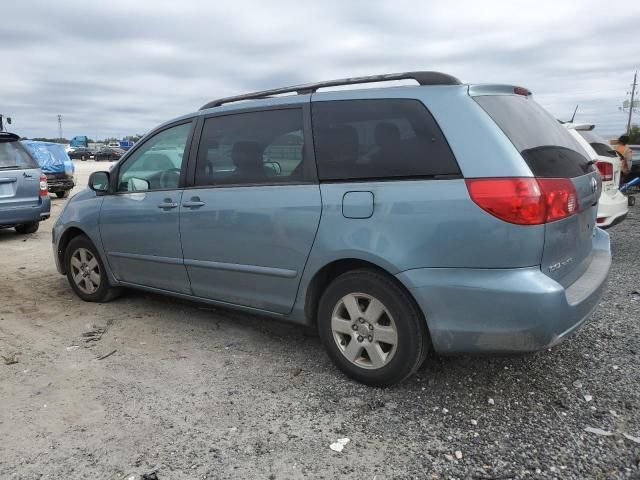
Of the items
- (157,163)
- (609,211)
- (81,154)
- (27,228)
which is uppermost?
(81,154)

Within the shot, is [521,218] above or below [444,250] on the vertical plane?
above

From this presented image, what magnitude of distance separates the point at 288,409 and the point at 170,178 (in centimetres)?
213

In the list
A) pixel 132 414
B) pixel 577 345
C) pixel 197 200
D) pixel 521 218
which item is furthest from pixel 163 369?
pixel 577 345

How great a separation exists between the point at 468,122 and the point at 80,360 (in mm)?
3005

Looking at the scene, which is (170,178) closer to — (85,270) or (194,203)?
(194,203)

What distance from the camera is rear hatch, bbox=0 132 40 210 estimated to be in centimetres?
842

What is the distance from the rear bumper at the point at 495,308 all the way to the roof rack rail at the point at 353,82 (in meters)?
1.11

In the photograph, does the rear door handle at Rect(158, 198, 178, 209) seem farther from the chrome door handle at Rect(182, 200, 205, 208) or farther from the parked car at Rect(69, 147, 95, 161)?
the parked car at Rect(69, 147, 95, 161)

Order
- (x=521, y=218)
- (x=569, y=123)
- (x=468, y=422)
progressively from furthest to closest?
(x=569, y=123)
(x=468, y=422)
(x=521, y=218)

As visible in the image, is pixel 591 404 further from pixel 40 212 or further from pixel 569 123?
pixel 40 212

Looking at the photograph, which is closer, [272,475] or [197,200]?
[272,475]

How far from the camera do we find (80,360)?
3.78 m

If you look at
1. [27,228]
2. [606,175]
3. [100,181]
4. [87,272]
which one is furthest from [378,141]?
[27,228]

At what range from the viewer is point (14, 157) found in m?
8.77
